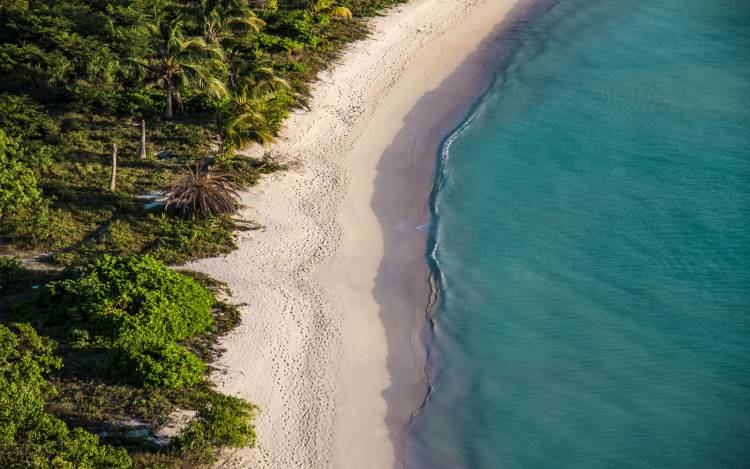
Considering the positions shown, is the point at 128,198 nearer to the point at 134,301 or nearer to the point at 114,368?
the point at 134,301

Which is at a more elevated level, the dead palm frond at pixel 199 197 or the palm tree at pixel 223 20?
the palm tree at pixel 223 20

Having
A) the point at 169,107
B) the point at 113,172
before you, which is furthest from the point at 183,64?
the point at 113,172

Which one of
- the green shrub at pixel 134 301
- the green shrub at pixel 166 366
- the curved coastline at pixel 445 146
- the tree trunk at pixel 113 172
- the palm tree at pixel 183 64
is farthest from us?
the palm tree at pixel 183 64

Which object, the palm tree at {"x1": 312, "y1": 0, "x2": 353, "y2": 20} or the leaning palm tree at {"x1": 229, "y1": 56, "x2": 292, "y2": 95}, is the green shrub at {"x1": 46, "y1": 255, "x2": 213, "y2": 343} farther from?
the palm tree at {"x1": 312, "y1": 0, "x2": 353, "y2": 20}

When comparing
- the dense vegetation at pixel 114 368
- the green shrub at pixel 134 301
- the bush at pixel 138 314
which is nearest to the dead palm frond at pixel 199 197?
the dense vegetation at pixel 114 368

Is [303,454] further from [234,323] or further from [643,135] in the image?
[643,135]

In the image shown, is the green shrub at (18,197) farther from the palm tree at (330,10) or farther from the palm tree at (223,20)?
the palm tree at (330,10)

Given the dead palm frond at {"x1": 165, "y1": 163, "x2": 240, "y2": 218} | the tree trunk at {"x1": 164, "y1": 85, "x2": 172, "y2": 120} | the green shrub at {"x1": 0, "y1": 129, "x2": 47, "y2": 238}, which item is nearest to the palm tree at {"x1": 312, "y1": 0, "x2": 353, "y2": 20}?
the tree trunk at {"x1": 164, "y1": 85, "x2": 172, "y2": 120}

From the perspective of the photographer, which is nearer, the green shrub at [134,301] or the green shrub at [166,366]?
the green shrub at [166,366]
